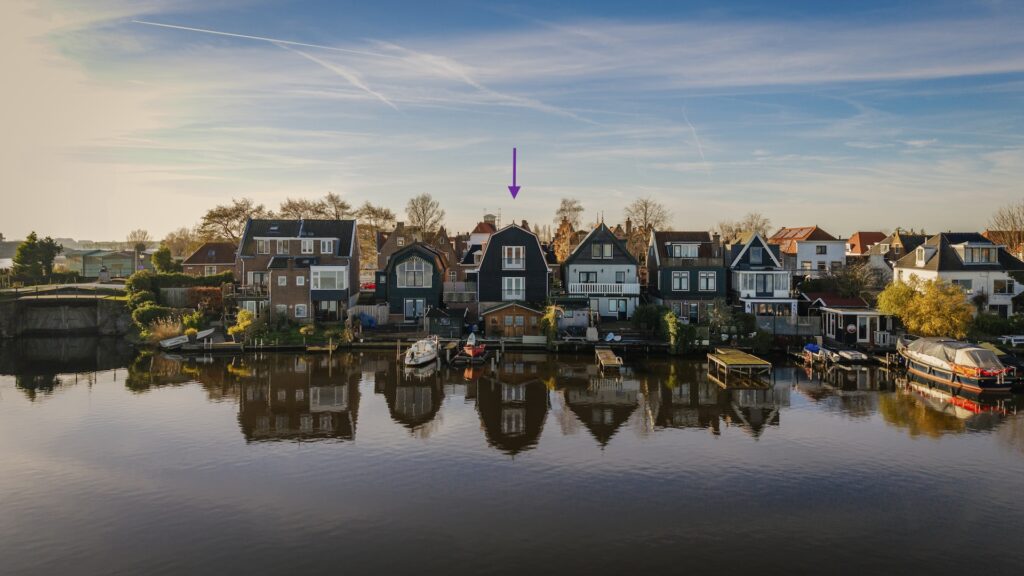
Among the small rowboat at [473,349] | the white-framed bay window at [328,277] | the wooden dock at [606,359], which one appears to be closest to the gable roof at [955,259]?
the wooden dock at [606,359]

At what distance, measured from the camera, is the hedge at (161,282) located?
63.7 metres

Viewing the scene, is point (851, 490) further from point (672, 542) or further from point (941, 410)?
point (941, 410)

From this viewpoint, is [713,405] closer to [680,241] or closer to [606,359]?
[606,359]

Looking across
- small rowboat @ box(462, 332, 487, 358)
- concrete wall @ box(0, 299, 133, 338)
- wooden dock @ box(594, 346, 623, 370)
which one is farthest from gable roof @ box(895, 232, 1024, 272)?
concrete wall @ box(0, 299, 133, 338)

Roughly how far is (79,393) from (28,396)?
260 cm

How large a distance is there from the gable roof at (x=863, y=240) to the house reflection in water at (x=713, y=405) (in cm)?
6413

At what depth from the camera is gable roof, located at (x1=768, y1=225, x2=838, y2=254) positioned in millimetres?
77562

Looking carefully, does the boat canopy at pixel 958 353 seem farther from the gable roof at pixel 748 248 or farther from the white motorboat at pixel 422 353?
the white motorboat at pixel 422 353

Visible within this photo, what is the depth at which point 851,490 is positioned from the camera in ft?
78.2

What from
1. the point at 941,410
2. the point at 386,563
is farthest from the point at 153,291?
the point at 941,410

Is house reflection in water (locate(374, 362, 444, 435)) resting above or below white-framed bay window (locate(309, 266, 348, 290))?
below

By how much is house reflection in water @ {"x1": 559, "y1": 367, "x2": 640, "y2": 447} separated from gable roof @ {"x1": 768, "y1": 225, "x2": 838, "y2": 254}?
43063mm

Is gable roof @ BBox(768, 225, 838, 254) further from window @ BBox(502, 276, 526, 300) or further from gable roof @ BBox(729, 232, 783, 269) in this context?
window @ BBox(502, 276, 526, 300)

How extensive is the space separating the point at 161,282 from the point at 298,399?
34.9 m
